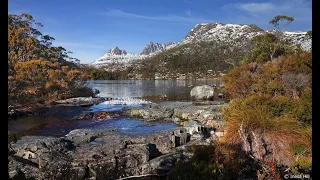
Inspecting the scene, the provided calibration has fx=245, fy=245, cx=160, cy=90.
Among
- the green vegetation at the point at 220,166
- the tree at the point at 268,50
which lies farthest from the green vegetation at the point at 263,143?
the tree at the point at 268,50

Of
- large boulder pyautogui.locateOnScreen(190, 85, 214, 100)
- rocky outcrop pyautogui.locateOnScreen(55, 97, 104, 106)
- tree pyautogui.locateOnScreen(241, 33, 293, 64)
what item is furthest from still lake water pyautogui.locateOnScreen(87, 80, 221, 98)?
tree pyautogui.locateOnScreen(241, 33, 293, 64)

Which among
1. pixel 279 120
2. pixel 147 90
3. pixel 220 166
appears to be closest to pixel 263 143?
pixel 279 120

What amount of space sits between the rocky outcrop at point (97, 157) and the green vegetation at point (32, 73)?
32.2 ft

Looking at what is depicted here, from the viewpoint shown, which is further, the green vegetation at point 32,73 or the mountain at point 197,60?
the mountain at point 197,60

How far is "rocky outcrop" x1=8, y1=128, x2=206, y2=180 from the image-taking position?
683cm

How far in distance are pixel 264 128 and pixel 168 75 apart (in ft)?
323

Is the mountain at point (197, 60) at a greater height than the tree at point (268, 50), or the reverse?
the mountain at point (197, 60)

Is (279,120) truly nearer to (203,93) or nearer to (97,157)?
(97,157)

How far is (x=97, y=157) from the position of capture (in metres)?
8.38

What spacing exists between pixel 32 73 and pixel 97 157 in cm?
2009

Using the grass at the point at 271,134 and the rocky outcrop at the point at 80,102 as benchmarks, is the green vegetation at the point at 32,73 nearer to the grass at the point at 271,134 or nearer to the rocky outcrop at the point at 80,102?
the rocky outcrop at the point at 80,102

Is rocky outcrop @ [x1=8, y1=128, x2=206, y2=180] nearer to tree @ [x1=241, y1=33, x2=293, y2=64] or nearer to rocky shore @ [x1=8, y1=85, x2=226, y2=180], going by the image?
rocky shore @ [x1=8, y1=85, x2=226, y2=180]

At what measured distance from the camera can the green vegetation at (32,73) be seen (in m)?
21.4
